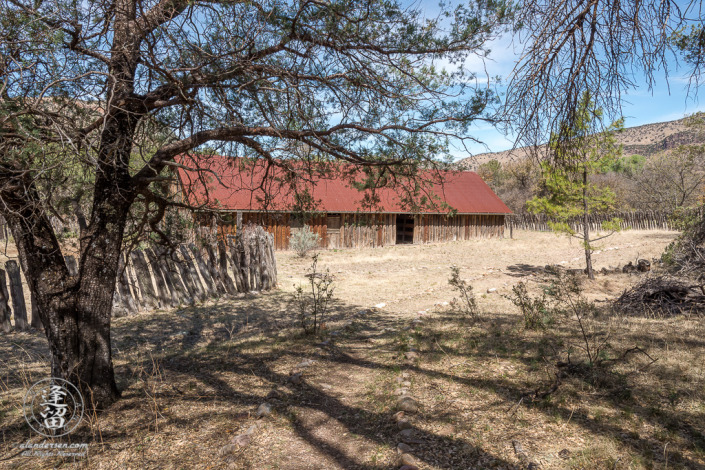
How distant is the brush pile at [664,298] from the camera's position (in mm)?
6531

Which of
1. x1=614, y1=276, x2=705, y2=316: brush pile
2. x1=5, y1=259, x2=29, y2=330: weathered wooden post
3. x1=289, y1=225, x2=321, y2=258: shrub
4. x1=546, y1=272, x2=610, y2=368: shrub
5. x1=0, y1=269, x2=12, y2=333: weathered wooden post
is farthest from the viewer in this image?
x1=289, y1=225, x2=321, y2=258: shrub

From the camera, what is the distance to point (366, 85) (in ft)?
15.0

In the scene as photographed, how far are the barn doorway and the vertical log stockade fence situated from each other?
567 inches

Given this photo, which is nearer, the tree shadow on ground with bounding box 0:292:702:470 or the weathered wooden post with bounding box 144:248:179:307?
the tree shadow on ground with bounding box 0:292:702:470

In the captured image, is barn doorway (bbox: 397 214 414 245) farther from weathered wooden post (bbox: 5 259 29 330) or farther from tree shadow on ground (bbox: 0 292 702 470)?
weathered wooden post (bbox: 5 259 29 330)

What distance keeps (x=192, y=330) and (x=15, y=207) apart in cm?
414

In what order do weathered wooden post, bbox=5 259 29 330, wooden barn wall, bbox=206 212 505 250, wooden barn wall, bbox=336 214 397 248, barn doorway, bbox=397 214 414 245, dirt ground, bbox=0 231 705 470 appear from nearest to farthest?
dirt ground, bbox=0 231 705 470 < weathered wooden post, bbox=5 259 29 330 < wooden barn wall, bbox=206 212 505 250 < wooden barn wall, bbox=336 214 397 248 < barn doorway, bbox=397 214 414 245

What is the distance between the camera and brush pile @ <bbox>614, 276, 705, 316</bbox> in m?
6.53

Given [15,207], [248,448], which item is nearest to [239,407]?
[248,448]

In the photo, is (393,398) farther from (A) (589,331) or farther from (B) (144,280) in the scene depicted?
(B) (144,280)

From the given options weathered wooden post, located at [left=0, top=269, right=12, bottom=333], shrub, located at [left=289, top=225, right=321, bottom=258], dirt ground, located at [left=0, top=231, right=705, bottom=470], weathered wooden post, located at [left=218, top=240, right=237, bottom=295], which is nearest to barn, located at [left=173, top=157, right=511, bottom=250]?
shrub, located at [left=289, top=225, right=321, bottom=258]

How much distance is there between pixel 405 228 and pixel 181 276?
1806 centimetres

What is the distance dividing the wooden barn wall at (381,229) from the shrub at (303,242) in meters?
1.31

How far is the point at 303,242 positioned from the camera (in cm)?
1722
